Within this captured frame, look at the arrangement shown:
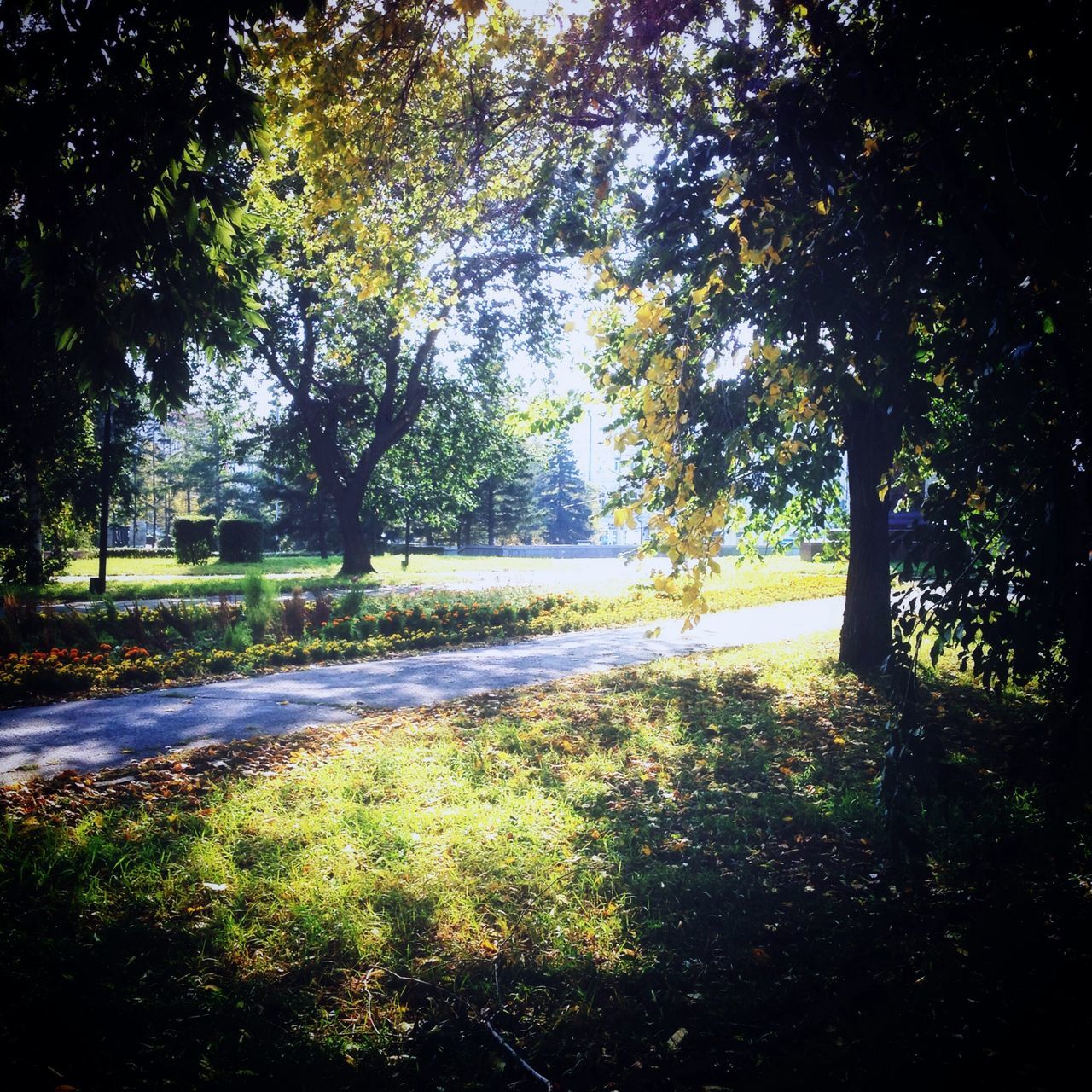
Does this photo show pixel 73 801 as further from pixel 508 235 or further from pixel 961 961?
pixel 508 235

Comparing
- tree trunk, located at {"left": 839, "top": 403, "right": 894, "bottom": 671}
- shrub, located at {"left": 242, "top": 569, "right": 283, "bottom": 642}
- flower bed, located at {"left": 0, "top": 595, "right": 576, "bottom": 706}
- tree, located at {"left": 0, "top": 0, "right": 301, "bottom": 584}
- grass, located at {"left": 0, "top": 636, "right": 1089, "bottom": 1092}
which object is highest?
tree, located at {"left": 0, "top": 0, "right": 301, "bottom": 584}

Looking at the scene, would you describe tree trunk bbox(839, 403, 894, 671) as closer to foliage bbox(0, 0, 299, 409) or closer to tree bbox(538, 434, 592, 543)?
foliage bbox(0, 0, 299, 409)

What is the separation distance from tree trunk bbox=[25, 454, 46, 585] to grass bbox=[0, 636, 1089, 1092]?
13.5m

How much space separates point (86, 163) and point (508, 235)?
15331 millimetres

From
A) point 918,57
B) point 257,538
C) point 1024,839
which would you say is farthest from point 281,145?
point 257,538

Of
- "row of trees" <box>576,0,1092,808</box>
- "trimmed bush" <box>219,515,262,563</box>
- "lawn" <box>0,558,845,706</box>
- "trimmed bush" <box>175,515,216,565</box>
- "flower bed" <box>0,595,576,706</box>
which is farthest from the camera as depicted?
"trimmed bush" <box>175,515,216,565</box>

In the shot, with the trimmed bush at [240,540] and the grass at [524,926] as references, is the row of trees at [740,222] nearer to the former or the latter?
the grass at [524,926]

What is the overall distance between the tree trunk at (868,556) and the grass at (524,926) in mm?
2666

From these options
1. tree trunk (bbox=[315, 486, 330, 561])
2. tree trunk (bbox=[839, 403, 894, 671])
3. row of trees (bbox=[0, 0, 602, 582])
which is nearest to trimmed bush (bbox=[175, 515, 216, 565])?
tree trunk (bbox=[315, 486, 330, 561])

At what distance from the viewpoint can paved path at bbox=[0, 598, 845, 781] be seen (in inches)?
195

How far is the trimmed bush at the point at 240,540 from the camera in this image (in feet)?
90.9

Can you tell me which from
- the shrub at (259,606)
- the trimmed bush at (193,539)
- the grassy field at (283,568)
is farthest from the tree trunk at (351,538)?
the shrub at (259,606)

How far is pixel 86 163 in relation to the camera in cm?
340

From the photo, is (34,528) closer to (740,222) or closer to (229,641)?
(229,641)
